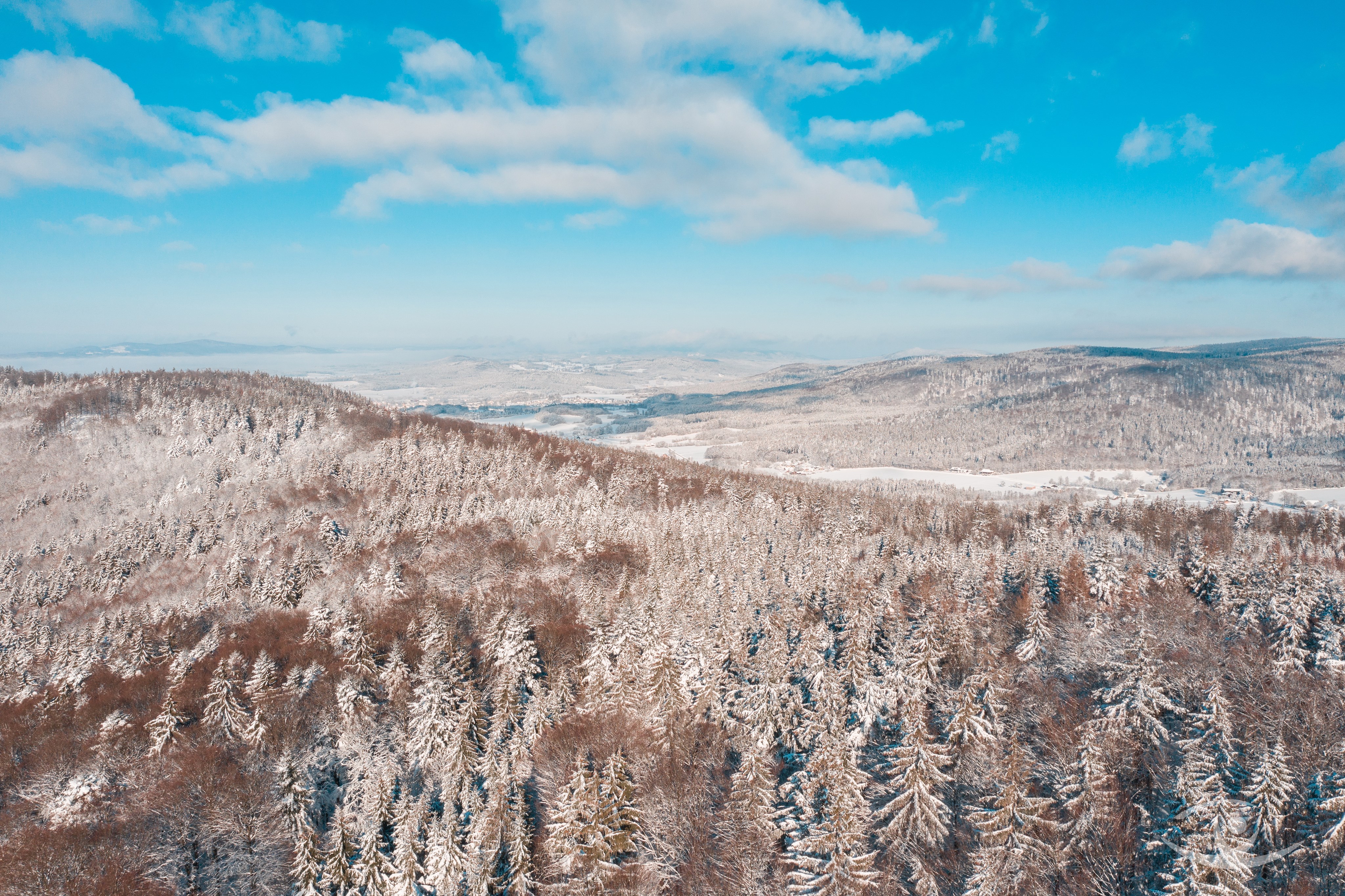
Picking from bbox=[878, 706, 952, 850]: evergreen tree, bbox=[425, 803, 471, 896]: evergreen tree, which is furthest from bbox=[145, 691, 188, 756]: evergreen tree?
bbox=[878, 706, 952, 850]: evergreen tree

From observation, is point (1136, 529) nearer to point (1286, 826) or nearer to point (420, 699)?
point (1286, 826)

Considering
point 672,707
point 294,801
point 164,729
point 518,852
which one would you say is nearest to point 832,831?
point 518,852

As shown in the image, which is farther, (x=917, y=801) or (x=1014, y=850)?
(x=917, y=801)

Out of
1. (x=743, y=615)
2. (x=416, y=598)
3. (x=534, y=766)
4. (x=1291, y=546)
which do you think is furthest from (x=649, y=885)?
(x=1291, y=546)

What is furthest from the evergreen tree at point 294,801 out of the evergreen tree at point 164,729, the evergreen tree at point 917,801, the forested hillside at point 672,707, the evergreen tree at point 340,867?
the evergreen tree at point 917,801

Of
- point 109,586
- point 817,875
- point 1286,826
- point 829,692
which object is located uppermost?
point 1286,826

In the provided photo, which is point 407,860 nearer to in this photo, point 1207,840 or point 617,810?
point 617,810

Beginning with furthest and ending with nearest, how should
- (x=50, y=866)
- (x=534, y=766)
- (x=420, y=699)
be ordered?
(x=420, y=699) → (x=534, y=766) → (x=50, y=866)

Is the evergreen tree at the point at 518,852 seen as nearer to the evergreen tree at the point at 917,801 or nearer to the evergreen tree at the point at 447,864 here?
the evergreen tree at the point at 447,864
